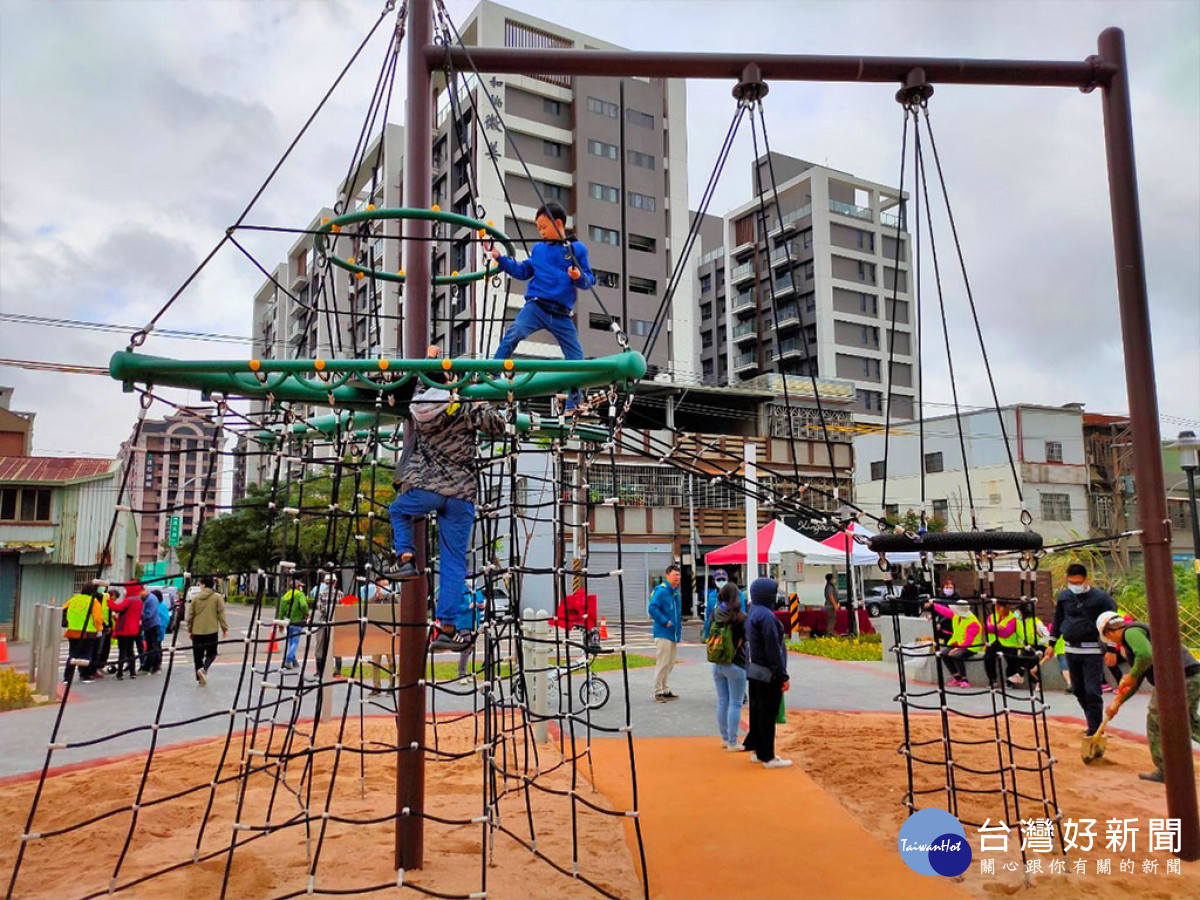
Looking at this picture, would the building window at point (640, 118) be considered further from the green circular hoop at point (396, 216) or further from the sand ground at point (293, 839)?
the sand ground at point (293, 839)

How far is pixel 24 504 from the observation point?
2288cm

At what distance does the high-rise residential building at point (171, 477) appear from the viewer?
4755 millimetres

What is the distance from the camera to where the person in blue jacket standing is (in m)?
10.0

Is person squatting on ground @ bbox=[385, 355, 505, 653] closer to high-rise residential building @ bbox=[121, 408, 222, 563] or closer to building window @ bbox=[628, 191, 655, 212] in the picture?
high-rise residential building @ bbox=[121, 408, 222, 563]

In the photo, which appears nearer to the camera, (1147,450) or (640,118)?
(1147,450)

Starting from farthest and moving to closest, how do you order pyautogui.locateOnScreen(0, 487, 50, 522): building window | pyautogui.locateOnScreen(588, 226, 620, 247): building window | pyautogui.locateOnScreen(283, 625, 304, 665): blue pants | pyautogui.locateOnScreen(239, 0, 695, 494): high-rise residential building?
pyautogui.locateOnScreen(588, 226, 620, 247): building window → pyautogui.locateOnScreen(239, 0, 695, 494): high-rise residential building → pyautogui.locateOnScreen(0, 487, 50, 522): building window → pyautogui.locateOnScreen(283, 625, 304, 665): blue pants

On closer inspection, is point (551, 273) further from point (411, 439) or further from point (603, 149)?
point (603, 149)

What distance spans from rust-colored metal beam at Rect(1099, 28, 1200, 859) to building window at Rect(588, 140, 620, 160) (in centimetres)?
3359

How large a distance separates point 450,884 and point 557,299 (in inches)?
138

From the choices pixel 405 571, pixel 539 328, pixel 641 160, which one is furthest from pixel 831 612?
pixel 641 160

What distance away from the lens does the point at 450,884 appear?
477cm

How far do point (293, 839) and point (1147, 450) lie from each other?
241 inches

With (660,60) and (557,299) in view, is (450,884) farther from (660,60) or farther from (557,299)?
(660,60)

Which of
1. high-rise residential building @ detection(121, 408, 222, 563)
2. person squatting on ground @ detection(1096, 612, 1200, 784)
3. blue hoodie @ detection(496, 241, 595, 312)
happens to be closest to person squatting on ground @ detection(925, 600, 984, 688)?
person squatting on ground @ detection(1096, 612, 1200, 784)
